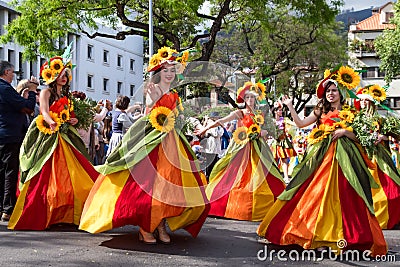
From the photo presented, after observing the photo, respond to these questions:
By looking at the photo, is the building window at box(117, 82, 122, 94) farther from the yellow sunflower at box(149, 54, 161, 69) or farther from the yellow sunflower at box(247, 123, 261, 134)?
the yellow sunflower at box(149, 54, 161, 69)

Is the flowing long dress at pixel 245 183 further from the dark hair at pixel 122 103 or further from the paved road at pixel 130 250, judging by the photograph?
the dark hair at pixel 122 103

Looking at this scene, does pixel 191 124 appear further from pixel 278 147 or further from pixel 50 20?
pixel 50 20

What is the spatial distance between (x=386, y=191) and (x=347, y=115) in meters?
2.26

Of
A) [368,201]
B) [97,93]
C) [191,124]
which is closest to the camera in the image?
[368,201]

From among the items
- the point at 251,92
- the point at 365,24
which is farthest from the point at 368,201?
the point at 365,24

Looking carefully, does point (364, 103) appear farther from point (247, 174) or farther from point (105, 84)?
point (105, 84)

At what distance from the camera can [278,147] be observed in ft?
54.9

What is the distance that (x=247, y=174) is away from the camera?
8.85 m

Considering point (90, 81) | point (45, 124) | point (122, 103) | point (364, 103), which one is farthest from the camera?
point (90, 81)

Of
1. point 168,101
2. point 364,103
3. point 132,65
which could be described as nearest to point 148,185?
point 168,101

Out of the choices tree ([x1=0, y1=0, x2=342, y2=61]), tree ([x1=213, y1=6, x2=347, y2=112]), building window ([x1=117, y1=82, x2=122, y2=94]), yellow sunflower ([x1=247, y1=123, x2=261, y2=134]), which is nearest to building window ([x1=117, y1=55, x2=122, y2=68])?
building window ([x1=117, y1=82, x2=122, y2=94])

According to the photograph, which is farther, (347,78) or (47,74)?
(47,74)

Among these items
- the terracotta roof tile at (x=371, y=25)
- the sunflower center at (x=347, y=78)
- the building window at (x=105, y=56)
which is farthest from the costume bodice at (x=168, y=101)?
the terracotta roof tile at (x=371, y=25)

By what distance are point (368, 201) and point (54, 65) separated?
4050mm
